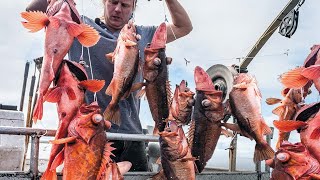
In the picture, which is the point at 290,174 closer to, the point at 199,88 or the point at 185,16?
the point at 199,88

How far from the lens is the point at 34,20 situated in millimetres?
3996

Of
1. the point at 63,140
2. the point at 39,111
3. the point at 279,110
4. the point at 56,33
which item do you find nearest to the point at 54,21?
the point at 56,33

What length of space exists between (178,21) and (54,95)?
99.9 inches

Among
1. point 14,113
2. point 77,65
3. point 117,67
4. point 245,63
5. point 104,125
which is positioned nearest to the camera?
point 104,125

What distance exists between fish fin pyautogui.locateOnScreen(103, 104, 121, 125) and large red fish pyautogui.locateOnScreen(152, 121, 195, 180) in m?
0.61

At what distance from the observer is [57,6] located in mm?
4207

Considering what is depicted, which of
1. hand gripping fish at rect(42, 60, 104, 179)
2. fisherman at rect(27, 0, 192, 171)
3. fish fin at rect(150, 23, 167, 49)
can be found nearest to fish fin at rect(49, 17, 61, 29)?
hand gripping fish at rect(42, 60, 104, 179)

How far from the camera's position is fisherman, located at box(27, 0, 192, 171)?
5.49 metres

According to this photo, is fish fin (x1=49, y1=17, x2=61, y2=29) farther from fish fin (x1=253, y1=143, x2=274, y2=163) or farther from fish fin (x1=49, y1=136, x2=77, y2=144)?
fish fin (x1=253, y1=143, x2=274, y2=163)

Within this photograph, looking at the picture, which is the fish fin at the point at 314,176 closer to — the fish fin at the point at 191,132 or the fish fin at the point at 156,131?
the fish fin at the point at 191,132

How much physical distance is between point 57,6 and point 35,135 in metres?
1.24

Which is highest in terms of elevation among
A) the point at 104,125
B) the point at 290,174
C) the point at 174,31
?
the point at 174,31

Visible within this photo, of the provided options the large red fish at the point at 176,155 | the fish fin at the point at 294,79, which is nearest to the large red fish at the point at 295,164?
the fish fin at the point at 294,79

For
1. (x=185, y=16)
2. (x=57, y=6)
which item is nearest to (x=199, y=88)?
(x=185, y=16)
